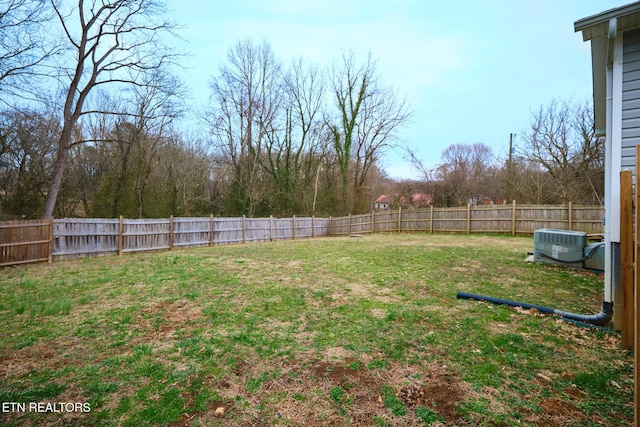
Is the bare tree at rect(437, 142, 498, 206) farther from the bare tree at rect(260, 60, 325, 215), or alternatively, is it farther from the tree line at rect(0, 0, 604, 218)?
the bare tree at rect(260, 60, 325, 215)

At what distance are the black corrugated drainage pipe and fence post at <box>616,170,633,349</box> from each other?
22.5 inches

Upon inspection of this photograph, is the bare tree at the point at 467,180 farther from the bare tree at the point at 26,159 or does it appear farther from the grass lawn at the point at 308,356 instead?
the bare tree at the point at 26,159

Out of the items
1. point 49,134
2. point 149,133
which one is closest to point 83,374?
point 49,134

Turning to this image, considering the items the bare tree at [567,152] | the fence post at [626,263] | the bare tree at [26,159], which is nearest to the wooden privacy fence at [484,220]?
the bare tree at [567,152]

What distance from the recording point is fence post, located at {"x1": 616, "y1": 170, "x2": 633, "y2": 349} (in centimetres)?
270

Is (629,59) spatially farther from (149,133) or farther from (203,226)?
(149,133)

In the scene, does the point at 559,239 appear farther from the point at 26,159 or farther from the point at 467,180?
the point at 26,159

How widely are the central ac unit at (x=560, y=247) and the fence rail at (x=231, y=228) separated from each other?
22.6ft

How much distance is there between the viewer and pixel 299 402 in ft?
6.59

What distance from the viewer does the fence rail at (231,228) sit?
7.94m

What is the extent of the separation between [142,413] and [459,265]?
657 cm

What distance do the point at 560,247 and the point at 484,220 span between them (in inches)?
328

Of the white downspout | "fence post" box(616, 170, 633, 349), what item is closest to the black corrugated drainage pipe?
the white downspout

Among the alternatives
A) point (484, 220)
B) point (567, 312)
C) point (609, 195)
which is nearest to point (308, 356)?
point (567, 312)
